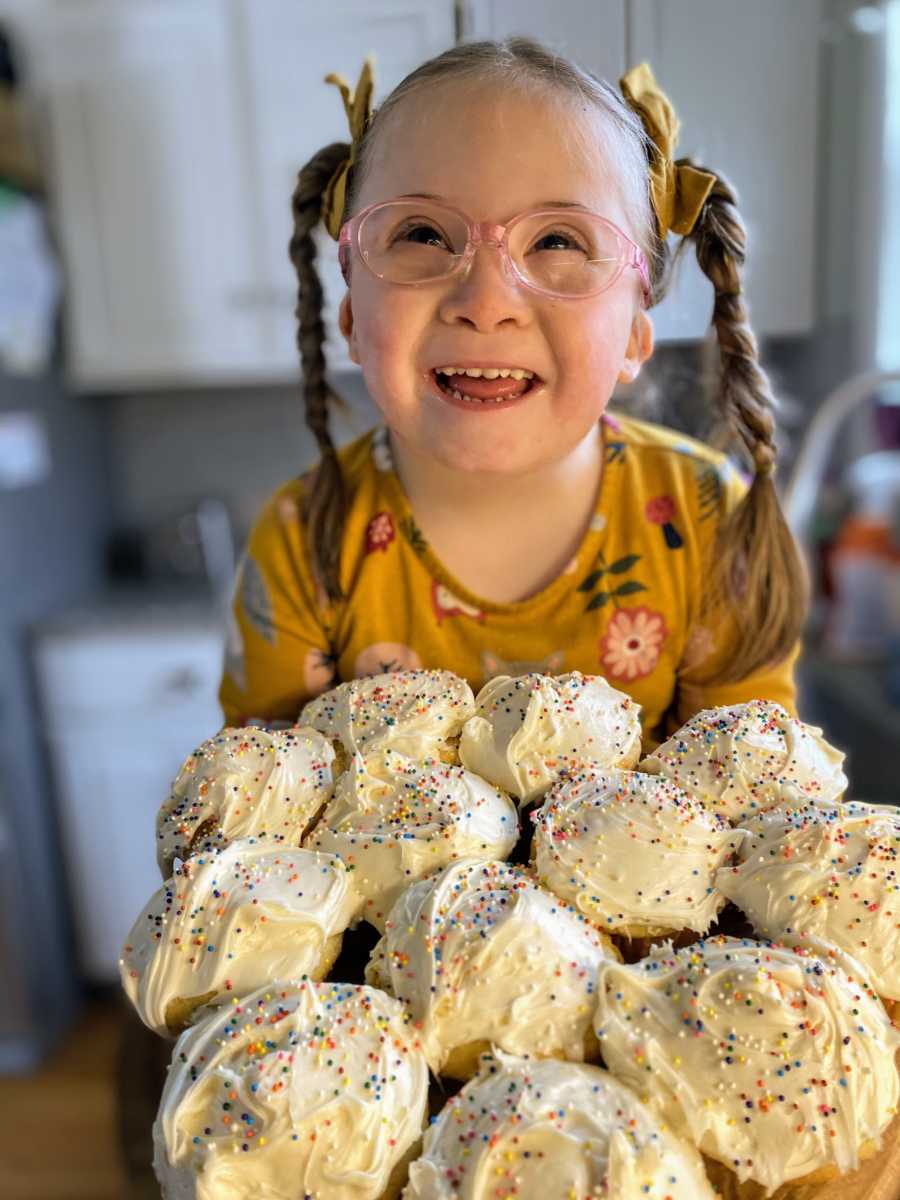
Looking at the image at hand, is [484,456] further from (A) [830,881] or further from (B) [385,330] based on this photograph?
(A) [830,881]

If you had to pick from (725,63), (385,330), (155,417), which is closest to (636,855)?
(385,330)

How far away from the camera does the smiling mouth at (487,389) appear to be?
20.8 inches

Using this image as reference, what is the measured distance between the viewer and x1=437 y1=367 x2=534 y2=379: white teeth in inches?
20.4

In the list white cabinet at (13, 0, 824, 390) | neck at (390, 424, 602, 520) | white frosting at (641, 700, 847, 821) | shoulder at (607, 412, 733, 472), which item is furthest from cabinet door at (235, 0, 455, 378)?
white frosting at (641, 700, 847, 821)

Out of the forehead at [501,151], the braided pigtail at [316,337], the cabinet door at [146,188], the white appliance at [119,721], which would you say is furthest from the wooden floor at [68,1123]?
the forehead at [501,151]

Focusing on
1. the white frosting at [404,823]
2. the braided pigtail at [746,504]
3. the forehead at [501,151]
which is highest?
the forehead at [501,151]

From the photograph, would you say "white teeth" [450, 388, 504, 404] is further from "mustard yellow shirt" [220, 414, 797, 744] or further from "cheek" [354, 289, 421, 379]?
"mustard yellow shirt" [220, 414, 797, 744]

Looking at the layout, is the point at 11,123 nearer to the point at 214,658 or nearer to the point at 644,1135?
the point at 214,658

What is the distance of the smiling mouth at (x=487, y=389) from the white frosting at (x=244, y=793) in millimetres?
219

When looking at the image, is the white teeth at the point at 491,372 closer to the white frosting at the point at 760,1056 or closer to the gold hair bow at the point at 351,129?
the gold hair bow at the point at 351,129

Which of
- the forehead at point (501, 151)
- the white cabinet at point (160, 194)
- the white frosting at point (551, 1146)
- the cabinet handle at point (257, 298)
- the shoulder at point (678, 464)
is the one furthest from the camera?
the cabinet handle at point (257, 298)

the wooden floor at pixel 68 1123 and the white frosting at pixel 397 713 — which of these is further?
the wooden floor at pixel 68 1123

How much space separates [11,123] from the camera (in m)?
1.66

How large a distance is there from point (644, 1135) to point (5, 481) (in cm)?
167
